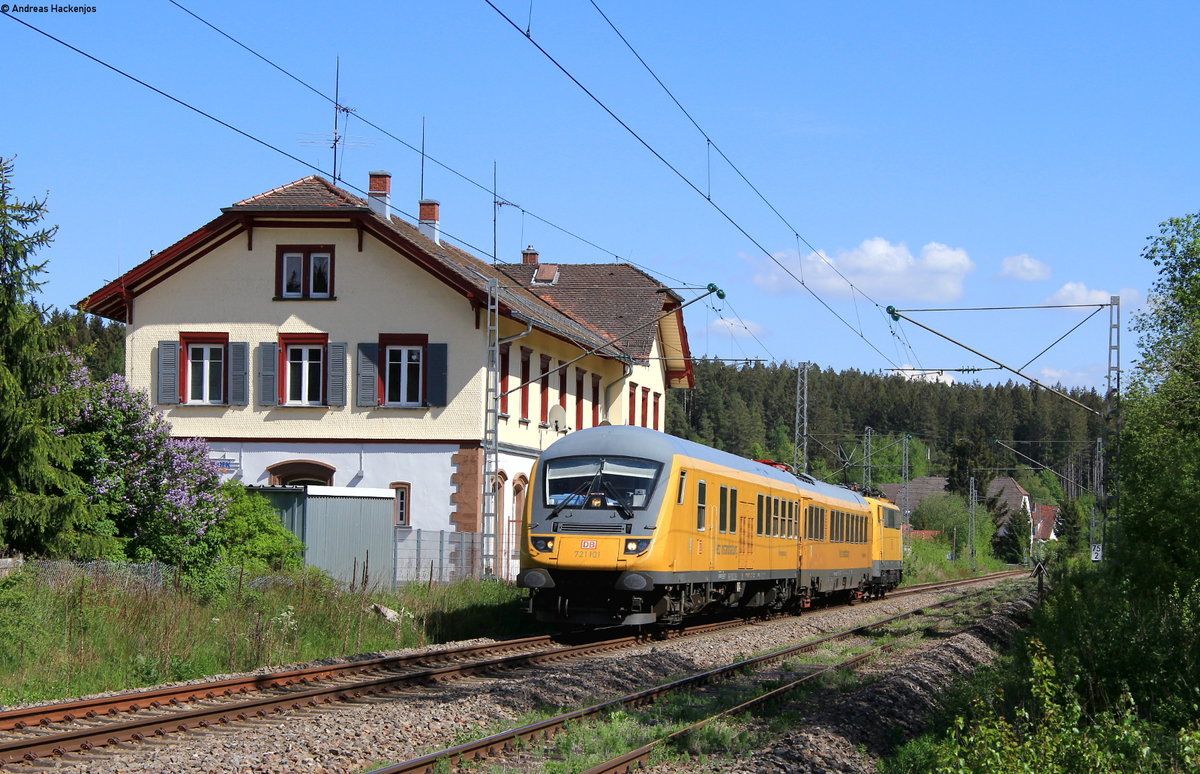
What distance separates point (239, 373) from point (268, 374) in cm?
76

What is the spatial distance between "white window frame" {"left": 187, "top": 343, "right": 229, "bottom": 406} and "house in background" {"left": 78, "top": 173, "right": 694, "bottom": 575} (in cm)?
3

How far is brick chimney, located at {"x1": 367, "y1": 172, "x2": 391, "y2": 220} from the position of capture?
35.9 m

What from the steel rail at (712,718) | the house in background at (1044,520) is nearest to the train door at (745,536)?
the steel rail at (712,718)

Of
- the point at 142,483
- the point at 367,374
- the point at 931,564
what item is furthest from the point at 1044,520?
the point at 142,483

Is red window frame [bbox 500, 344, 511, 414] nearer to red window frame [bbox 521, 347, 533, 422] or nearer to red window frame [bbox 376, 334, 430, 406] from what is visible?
red window frame [bbox 521, 347, 533, 422]

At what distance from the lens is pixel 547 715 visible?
12.7 m

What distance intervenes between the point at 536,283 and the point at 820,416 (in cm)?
10494

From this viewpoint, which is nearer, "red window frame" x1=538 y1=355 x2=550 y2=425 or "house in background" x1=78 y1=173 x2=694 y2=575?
"house in background" x1=78 y1=173 x2=694 y2=575

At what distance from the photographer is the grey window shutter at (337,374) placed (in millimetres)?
31938

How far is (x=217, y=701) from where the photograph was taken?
41.9ft

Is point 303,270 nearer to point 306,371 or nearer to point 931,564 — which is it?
point 306,371

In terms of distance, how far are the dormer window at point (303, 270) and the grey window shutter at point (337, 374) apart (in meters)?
1.40

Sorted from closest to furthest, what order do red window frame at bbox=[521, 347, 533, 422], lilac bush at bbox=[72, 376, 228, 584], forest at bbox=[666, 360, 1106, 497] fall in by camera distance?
lilac bush at bbox=[72, 376, 228, 584]
red window frame at bbox=[521, 347, 533, 422]
forest at bbox=[666, 360, 1106, 497]

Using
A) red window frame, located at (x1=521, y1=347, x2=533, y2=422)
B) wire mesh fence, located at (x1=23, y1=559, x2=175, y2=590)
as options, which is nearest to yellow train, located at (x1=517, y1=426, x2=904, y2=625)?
wire mesh fence, located at (x1=23, y1=559, x2=175, y2=590)
